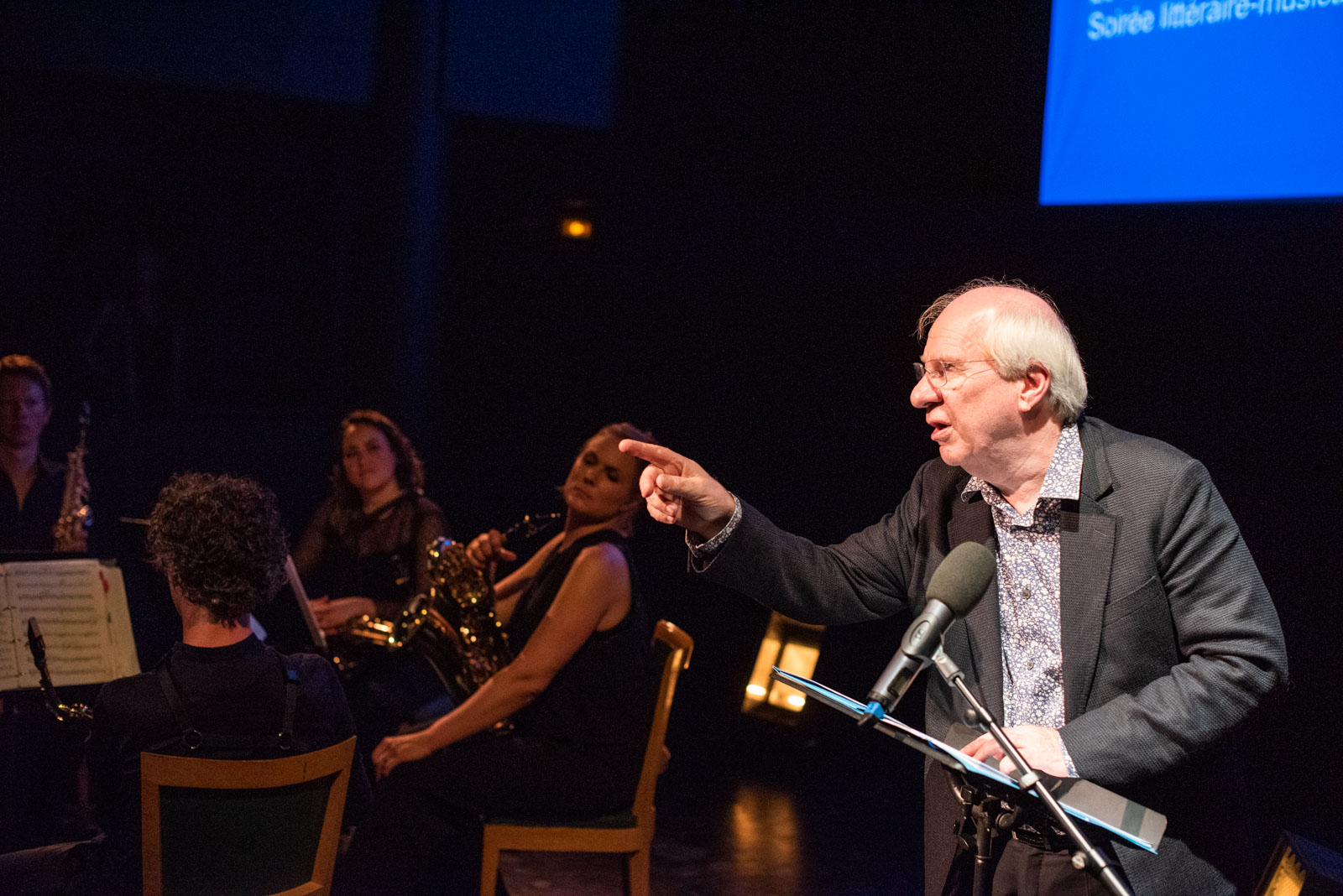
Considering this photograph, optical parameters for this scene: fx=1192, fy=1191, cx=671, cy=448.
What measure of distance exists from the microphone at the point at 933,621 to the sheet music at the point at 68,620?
2362mm

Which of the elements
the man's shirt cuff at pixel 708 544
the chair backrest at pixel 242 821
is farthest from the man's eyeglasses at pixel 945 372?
the chair backrest at pixel 242 821

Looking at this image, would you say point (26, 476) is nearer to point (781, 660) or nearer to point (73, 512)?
point (73, 512)

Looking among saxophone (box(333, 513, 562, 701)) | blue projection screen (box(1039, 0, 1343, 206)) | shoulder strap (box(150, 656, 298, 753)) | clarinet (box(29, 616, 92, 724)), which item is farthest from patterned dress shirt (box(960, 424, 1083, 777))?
saxophone (box(333, 513, 562, 701))

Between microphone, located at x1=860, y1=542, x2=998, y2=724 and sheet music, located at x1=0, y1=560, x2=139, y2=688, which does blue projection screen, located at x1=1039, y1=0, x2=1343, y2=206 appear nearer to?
microphone, located at x1=860, y1=542, x2=998, y2=724

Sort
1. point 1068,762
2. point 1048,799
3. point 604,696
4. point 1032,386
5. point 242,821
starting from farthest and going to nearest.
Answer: point 604,696
point 242,821
point 1032,386
point 1068,762
point 1048,799

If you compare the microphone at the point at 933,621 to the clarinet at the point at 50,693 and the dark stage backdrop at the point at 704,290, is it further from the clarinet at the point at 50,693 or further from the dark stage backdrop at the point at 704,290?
the dark stage backdrop at the point at 704,290

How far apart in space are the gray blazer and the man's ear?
0.11 m

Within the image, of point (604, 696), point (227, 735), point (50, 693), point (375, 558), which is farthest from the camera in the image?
point (375, 558)

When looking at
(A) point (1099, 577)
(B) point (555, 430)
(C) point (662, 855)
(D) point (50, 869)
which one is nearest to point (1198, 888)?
(A) point (1099, 577)

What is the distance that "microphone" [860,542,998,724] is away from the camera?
4.49ft

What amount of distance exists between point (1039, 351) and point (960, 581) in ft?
1.93

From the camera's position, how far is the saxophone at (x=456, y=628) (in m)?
3.94

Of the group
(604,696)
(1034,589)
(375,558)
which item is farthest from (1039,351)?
(375,558)

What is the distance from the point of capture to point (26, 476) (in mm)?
4625
